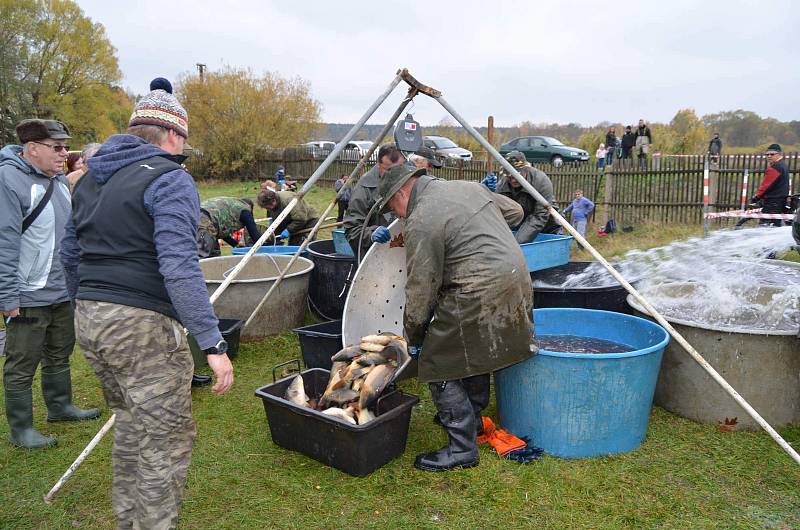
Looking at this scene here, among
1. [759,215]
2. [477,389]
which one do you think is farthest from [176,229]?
[759,215]

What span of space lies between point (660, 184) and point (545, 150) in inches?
450

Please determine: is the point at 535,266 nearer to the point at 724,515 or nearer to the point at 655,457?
the point at 655,457

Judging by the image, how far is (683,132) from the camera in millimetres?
30250

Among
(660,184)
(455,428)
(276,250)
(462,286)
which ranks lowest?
(455,428)

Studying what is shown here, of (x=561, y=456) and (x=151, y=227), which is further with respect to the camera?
(x=561, y=456)

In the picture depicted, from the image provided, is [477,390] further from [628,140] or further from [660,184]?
[628,140]

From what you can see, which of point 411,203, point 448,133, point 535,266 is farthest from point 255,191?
point 411,203

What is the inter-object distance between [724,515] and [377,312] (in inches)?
105

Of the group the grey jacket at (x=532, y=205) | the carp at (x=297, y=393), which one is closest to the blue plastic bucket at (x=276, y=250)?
the grey jacket at (x=532, y=205)

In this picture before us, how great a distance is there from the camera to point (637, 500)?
3158 millimetres

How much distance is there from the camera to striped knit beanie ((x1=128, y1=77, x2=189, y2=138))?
2.49 m

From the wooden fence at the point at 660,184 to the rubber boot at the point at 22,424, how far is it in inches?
461

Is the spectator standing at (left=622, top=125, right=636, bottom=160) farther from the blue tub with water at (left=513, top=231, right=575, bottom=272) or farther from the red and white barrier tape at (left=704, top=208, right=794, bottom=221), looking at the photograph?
the blue tub with water at (left=513, top=231, right=575, bottom=272)

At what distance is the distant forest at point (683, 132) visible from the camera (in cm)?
2780
